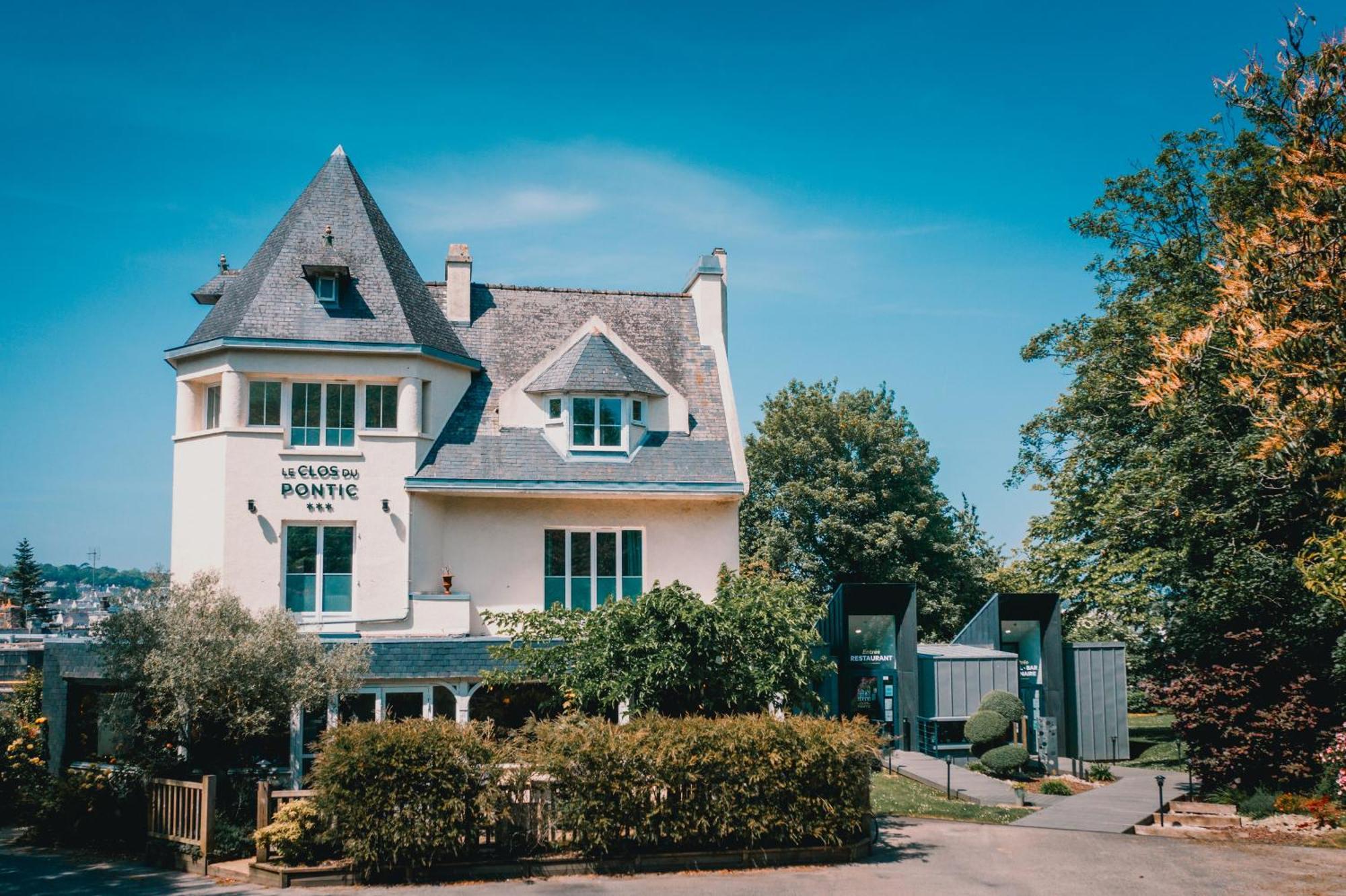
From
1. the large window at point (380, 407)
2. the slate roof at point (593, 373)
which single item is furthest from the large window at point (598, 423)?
the large window at point (380, 407)

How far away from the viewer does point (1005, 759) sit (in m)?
24.5

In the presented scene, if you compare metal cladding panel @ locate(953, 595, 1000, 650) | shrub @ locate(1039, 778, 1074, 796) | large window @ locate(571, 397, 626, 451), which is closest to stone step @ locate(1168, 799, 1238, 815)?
shrub @ locate(1039, 778, 1074, 796)

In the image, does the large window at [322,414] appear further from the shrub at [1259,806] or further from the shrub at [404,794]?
the shrub at [1259,806]

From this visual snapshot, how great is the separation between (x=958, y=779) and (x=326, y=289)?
16972mm

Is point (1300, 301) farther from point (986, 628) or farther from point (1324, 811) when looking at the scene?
point (986, 628)

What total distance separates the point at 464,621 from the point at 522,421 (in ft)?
15.5

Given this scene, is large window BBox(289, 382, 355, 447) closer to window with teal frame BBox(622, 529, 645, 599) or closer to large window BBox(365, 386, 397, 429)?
large window BBox(365, 386, 397, 429)

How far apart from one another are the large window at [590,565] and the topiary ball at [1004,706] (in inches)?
357

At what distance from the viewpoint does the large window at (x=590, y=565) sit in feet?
80.1

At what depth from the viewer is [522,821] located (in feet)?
52.8

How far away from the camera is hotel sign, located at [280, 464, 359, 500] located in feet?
75.7

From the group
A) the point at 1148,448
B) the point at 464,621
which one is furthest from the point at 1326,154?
the point at 464,621

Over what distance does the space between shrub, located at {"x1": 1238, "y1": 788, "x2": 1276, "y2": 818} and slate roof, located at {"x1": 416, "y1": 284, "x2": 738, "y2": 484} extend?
1138 cm

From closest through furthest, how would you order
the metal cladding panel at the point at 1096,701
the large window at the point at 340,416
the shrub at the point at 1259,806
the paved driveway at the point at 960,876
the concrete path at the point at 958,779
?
the paved driveway at the point at 960,876 < the shrub at the point at 1259,806 < the concrete path at the point at 958,779 < the large window at the point at 340,416 < the metal cladding panel at the point at 1096,701
